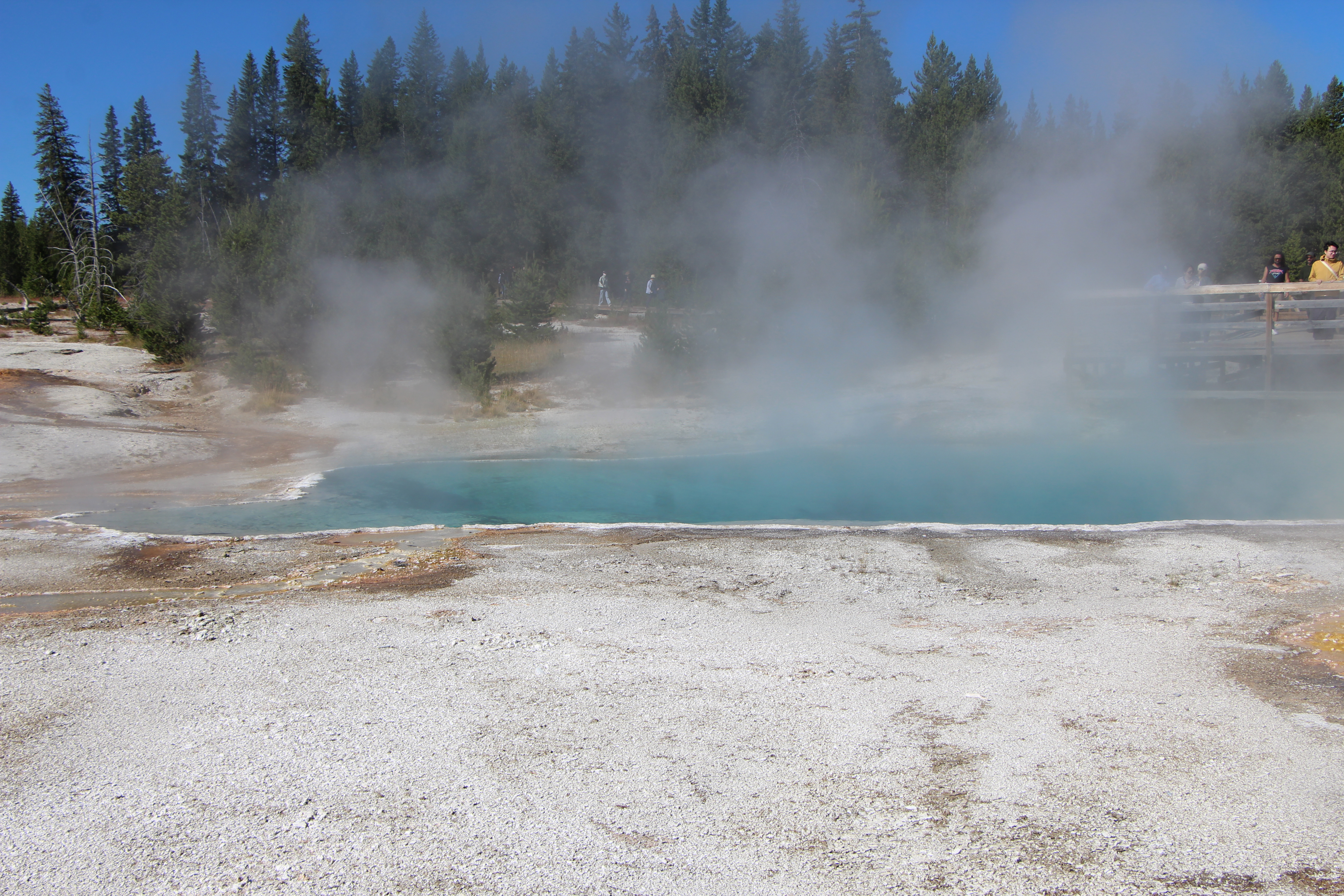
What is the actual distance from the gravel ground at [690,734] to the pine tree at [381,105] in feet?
40.3

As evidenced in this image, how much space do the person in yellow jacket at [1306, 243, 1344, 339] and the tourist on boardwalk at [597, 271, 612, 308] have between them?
36.8ft

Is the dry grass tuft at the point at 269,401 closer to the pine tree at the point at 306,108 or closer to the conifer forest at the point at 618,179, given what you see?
→ the conifer forest at the point at 618,179

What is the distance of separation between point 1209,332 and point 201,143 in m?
29.3

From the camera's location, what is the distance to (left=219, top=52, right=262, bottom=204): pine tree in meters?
27.4

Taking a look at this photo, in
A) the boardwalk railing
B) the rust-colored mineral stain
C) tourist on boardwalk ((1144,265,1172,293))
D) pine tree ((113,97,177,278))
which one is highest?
pine tree ((113,97,177,278))

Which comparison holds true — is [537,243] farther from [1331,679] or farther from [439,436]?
[1331,679]

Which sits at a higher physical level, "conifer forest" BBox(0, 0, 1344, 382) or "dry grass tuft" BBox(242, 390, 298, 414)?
"conifer forest" BBox(0, 0, 1344, 382)

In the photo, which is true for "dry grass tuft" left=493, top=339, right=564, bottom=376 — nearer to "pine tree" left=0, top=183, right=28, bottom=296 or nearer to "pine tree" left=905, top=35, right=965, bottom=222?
"pine tree" left=905, top=35, right=965, bottom=222

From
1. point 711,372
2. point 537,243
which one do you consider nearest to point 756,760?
point 711,372

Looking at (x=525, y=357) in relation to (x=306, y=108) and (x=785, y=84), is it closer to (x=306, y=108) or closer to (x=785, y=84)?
(x=785, y=84)

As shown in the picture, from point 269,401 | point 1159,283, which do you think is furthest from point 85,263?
point 1159,283

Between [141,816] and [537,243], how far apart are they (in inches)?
599

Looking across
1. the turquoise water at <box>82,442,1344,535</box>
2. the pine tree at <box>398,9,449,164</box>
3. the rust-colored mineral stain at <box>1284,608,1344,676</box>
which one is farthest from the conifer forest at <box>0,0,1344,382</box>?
the rust-colored mineral stain at <box>1284,608,1344,676</box>

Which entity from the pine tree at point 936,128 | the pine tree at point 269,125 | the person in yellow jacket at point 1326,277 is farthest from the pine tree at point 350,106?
the person in yellow jacket at point 1326,277
